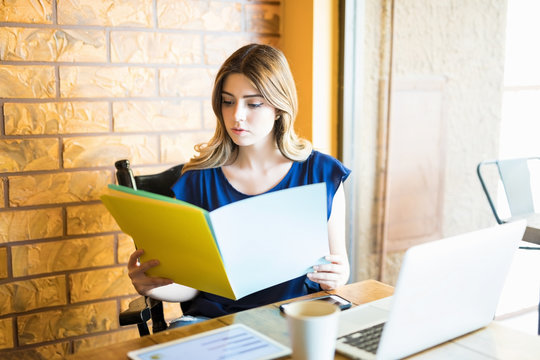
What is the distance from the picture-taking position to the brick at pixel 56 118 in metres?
1.75

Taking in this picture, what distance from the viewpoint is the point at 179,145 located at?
2010mm

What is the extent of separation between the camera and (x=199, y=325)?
103 cm

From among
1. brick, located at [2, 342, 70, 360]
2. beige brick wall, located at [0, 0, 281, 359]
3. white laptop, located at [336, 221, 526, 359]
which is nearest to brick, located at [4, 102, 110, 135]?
beige brick wall, located at [0, 0, 281, 359]

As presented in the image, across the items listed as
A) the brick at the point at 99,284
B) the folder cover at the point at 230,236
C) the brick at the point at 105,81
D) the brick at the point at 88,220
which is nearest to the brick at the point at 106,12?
the brick at the point at 105,81

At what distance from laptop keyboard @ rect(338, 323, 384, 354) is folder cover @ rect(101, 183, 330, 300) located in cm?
23

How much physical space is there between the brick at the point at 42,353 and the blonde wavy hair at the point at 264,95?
83 cm

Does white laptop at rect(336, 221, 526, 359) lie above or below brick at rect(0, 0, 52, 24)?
below

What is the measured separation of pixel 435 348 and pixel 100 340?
1.38 metres

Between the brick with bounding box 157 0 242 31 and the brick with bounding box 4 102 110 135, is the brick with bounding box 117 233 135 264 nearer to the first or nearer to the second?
the brick with bounding box 4 102 110 135

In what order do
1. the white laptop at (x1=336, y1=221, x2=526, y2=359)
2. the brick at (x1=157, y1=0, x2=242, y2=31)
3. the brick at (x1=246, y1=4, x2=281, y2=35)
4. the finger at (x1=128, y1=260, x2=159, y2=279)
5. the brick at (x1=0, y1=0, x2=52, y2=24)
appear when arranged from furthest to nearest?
1. the brick at (x1=246, y1=4, x2=281, y2=35)
2. the brick at (x1=157, y1=0, x2=242, y2=31)
3. the brick at (x1=0, y1=0, x2=52, y2=24)
4. the finger at (x1=128, y1=260, x2=159, y2=279)
5. the white laptop at (x1=336, y1=221, x2=526, y2=359)

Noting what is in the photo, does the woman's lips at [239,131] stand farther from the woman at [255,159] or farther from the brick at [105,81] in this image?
the brick at [105,81]

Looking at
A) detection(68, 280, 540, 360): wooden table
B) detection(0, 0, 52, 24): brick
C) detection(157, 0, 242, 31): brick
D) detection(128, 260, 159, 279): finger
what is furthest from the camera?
detection(157, 0, 242, 31): brick

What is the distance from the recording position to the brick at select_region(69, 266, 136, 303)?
6.19 ft

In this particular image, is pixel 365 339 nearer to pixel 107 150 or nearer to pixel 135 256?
pixel 135 256
